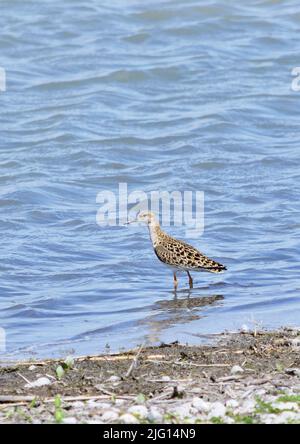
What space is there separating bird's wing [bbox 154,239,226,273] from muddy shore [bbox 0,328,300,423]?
291 centimetres

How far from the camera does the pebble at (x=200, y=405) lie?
6442 millimetres

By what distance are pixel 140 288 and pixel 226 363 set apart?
406 cm

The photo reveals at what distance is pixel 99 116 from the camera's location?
18.9 meters

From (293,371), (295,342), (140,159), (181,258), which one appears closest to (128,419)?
(293,371)

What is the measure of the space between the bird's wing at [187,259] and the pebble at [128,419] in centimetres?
546

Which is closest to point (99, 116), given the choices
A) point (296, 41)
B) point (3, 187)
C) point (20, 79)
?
point (20, 79)

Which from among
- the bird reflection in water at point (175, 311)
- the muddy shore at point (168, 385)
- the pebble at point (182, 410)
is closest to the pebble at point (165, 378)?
the muddy shore at point (168, 385)

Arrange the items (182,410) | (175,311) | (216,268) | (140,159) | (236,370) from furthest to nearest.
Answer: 1. (140,159)
2. (216,268)
3. (175,311)
4. (236,370)
5. (182,410)

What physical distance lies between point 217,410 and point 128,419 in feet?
1.82

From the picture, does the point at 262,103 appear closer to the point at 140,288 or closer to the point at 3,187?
the point at 3,187

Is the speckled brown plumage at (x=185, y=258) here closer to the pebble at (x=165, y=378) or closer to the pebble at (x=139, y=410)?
the pebble at (x=165, y=378)

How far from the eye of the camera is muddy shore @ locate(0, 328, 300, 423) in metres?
6.35

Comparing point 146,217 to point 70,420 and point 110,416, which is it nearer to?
point 110,416

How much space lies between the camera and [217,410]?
6375mm
